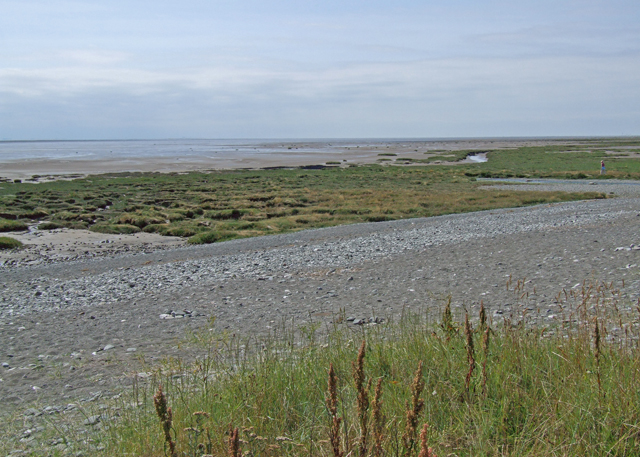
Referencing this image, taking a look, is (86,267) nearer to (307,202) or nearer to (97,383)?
(97,383)

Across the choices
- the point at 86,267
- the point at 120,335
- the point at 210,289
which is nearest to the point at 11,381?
the point at 120,335

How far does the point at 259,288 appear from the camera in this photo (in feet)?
41.2

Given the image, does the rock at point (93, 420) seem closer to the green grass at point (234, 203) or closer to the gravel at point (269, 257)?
the gravel at point (269, 257)

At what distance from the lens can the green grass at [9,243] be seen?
2272 cm

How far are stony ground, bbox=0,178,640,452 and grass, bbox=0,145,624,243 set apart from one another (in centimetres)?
766

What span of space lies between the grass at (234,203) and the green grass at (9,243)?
14.9 ft

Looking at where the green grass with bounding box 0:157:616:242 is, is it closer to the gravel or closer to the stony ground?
the gravel

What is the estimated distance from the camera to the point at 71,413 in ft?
18.4

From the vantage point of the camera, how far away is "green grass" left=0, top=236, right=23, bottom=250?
2272cm

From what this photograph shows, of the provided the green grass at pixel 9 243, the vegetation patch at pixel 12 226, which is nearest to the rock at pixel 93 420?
the green grass at pixel 9 243

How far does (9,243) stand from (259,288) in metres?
16.4

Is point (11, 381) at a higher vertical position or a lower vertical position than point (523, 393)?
lower

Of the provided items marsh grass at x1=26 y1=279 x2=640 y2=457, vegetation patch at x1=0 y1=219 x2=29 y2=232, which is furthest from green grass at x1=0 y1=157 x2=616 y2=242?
marsh grass at x1=26 y1=279 x2=640 y2=457

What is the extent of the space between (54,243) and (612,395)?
1006 inches
